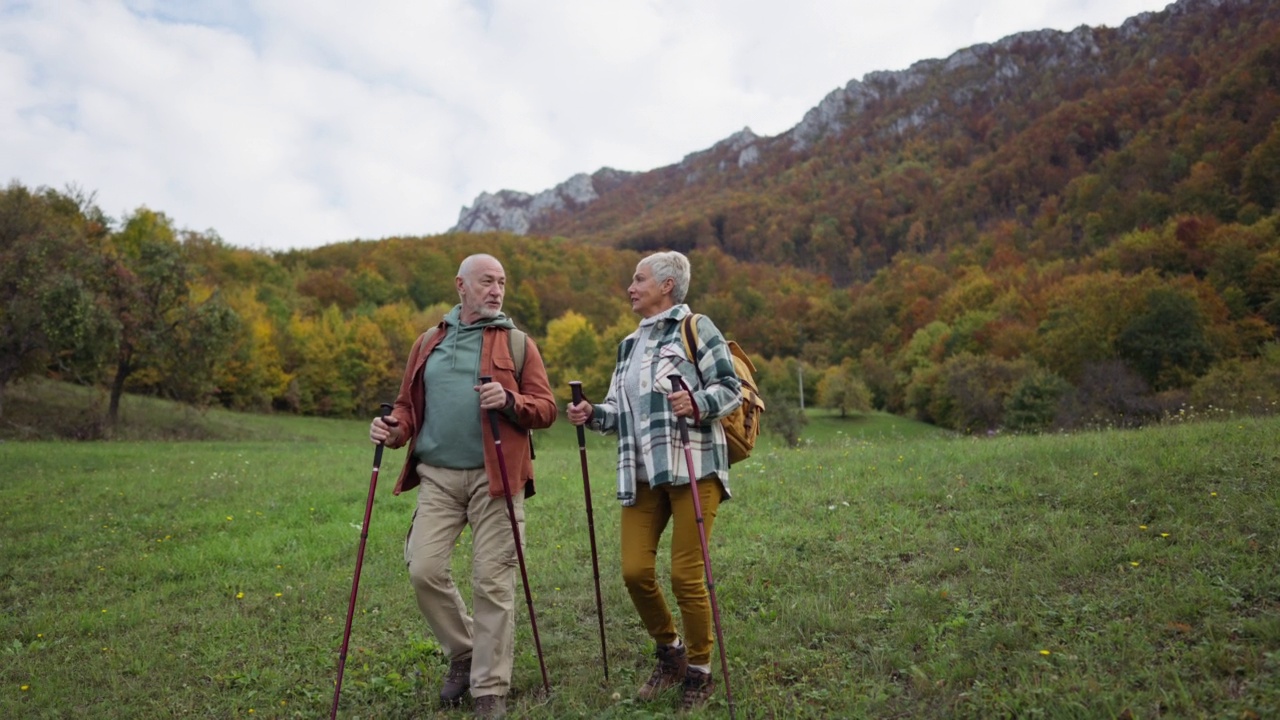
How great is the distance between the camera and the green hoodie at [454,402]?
4.69 m

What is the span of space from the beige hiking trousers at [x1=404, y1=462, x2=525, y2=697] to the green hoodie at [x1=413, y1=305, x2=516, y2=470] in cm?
10

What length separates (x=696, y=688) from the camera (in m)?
4.39

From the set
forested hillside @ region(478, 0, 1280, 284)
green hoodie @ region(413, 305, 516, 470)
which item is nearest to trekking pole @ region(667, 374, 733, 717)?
green hoodie @ region(413, 305, 516, 470)

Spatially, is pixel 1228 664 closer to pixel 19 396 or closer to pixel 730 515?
pixel 730 515

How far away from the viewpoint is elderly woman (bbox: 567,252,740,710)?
433 cm

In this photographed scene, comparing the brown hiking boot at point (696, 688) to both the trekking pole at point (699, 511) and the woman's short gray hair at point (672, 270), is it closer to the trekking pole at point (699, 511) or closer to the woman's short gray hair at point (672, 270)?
the trekking pole at point (699, 511)

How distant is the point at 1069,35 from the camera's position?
7037 inches

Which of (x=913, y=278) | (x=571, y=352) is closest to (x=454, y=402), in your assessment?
(x=571, y=352)

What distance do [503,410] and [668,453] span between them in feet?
3.71

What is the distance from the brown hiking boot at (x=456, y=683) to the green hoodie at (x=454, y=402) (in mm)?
1354

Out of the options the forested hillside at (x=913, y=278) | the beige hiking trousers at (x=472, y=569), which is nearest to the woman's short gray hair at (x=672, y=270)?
the beige hiking trousers at (x=472, y=569)

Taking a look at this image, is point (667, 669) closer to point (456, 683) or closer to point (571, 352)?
point (456, 683)

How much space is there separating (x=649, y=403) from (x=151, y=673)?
4511 mm

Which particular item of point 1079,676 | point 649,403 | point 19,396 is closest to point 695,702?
point 649,403
